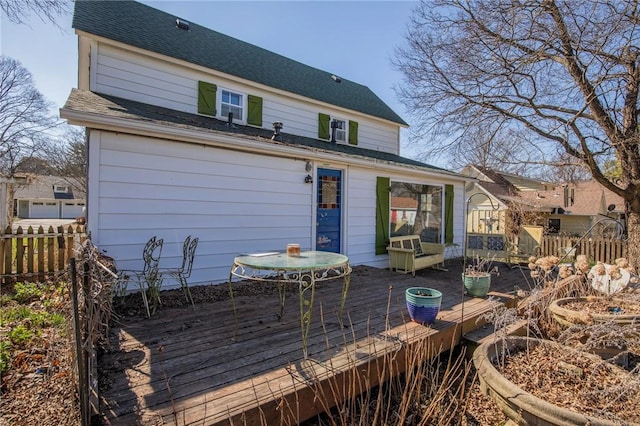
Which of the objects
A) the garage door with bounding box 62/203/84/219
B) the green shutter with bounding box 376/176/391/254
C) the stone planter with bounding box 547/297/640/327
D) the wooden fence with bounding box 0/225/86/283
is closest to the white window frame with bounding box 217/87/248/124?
the green shutter with bounding box 376/176/391/254

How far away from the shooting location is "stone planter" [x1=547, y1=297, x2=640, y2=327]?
9.82 ft

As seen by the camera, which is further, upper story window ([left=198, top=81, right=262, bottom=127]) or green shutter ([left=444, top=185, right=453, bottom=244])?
green shutter ([left=444, top=185, right=453, bottom=244])

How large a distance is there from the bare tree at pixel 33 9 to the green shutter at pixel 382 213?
6.81 metres

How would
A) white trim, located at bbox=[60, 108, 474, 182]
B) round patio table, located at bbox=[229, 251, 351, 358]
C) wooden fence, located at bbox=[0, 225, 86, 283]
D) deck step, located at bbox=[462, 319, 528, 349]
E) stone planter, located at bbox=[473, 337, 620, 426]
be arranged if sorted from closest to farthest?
stone planter, located at bbox=[473, 337, 620, 426] → round patio table, located at bbox=[229, 251, 351, 358] → deck step, located at bbox=[462, 319, 528, 349] → white trim, located at bbox=[60, 108, 474, 182] → wooden fence, located at bbox=[0, 225, 86, 283]

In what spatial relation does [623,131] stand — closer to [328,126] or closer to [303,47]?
[328,126]

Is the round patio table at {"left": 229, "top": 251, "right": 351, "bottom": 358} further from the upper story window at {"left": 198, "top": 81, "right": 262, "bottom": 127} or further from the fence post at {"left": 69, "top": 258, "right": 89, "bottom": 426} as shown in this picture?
the upper story window at {"left": 198, "top": 81, "right": 262, "bottom": 127}

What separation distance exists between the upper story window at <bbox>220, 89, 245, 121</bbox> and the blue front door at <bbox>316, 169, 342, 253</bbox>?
2.86 meters

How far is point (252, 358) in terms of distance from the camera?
2.69 metres

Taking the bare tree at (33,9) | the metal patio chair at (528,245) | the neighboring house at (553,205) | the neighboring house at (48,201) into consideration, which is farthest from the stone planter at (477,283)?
the neighboring house at (48,201)

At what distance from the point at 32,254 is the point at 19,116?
19.3 m

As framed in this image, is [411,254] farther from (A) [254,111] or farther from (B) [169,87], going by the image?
(B) [169,87]

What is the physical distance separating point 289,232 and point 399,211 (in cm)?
320

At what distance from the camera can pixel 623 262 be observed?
3.81m

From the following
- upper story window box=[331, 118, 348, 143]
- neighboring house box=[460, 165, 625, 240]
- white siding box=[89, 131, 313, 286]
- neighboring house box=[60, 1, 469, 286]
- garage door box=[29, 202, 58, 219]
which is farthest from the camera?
garage door box=[29, 202, 58, 219]
